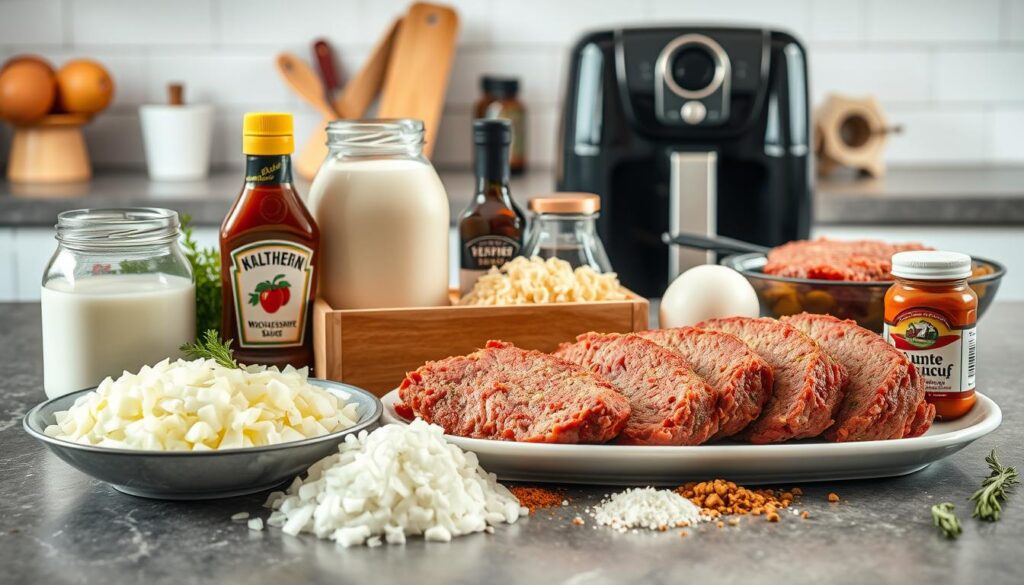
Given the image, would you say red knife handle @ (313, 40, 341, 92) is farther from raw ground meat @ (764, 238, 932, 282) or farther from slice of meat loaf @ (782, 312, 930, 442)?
slice of meat loaf @ (782, 312, 930, 442)

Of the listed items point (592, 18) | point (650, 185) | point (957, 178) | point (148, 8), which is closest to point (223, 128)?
point (148, 8)

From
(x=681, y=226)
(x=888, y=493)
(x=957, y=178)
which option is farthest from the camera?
(x=957, y=178)

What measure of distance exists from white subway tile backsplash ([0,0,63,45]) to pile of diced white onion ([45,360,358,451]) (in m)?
2.59

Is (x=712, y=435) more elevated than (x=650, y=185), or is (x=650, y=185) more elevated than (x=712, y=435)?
(x=650, y=185)

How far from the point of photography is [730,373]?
1079 millimetres

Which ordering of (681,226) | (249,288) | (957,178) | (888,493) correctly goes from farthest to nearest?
(957,178) → (681,226) → (249,288) → (888,493)

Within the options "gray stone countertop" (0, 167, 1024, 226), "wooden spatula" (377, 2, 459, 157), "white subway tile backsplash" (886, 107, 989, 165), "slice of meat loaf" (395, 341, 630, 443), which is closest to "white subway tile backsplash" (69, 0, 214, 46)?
"wooden spatula" (377, 2, 459, 157)

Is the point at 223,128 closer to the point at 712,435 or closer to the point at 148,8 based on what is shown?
the point at 148,8

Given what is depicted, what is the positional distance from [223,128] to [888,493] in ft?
8.86

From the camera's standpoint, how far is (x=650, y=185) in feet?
8.11

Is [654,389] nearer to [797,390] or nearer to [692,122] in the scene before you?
[797,390]

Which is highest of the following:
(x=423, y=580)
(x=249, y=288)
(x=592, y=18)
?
(x=592, y=18)

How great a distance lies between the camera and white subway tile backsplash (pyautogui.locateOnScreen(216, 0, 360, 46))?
332 centimetres

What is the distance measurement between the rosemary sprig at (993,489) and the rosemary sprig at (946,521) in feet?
0.09
